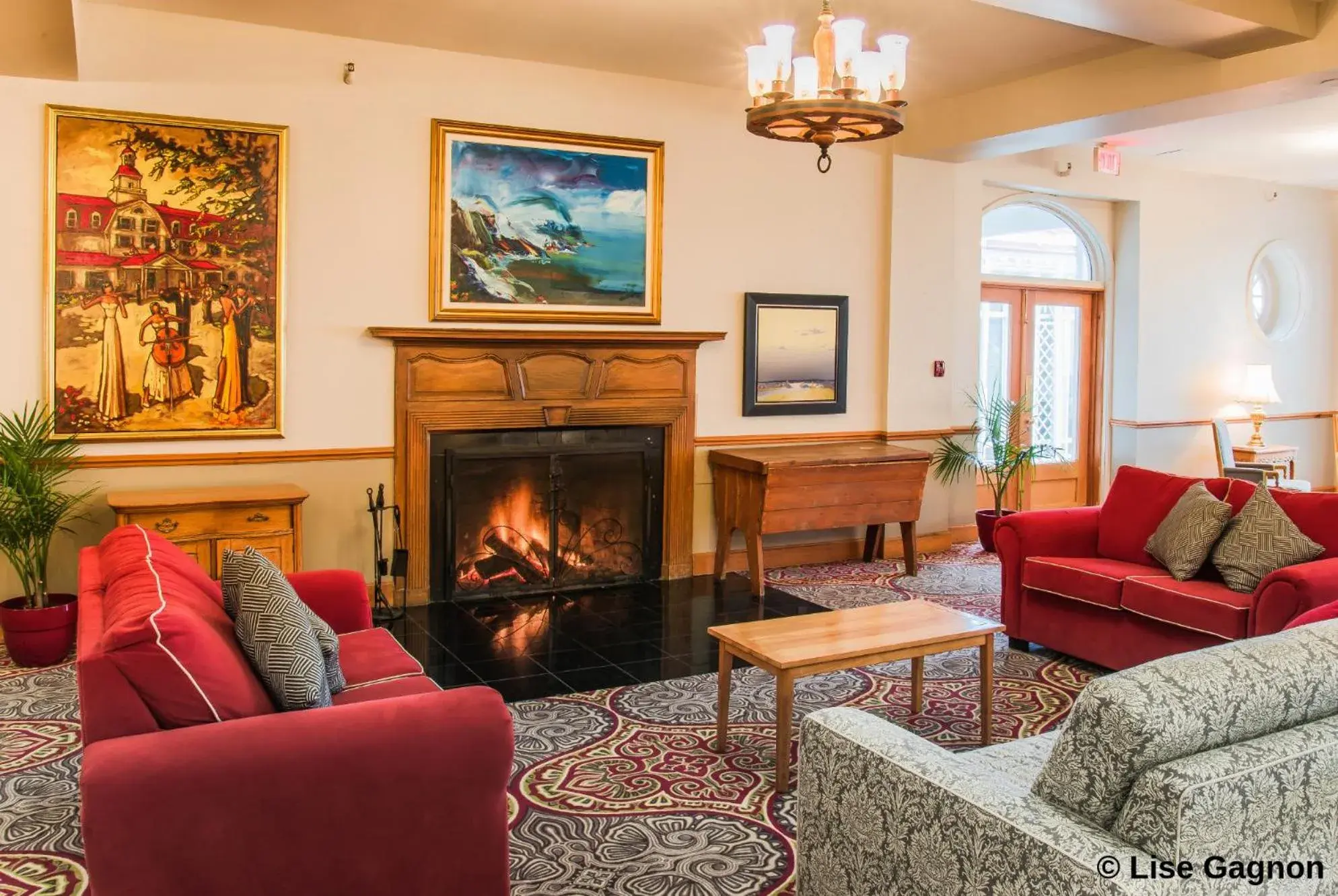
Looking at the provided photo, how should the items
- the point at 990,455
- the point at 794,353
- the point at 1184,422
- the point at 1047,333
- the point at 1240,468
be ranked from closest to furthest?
the point at 794,353 < the point at 1240,468 < the point at 990,455 < the point at 1047,333 < the point at 1184,422

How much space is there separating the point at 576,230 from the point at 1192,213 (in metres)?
5.66

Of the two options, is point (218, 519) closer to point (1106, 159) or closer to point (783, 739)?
point (783, 739)

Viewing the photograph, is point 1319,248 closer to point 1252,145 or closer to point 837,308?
point 1252,145

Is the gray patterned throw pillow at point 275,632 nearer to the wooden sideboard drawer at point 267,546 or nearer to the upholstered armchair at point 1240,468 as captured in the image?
the wooden sideboard drawer at point 267,546

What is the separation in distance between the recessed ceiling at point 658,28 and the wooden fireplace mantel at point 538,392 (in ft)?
4.81

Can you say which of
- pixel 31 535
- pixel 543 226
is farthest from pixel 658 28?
pixel 31 535

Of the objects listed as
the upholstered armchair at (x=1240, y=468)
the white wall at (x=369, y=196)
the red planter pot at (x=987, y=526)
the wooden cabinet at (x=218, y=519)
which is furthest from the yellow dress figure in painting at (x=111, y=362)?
the upholstered armchair at (x=1240, y=468)

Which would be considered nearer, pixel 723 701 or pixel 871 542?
pixel 723 701

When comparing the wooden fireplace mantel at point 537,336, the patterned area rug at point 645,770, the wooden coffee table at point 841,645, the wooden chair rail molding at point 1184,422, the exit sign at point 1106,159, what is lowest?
the patterned area rug at point 645,770

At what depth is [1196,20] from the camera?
4.68 meters

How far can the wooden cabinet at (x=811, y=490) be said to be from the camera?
6.19 meters

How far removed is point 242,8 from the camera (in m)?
5.02

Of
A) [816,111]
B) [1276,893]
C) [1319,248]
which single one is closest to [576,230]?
[816,111]

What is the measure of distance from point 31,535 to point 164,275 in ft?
4.31
